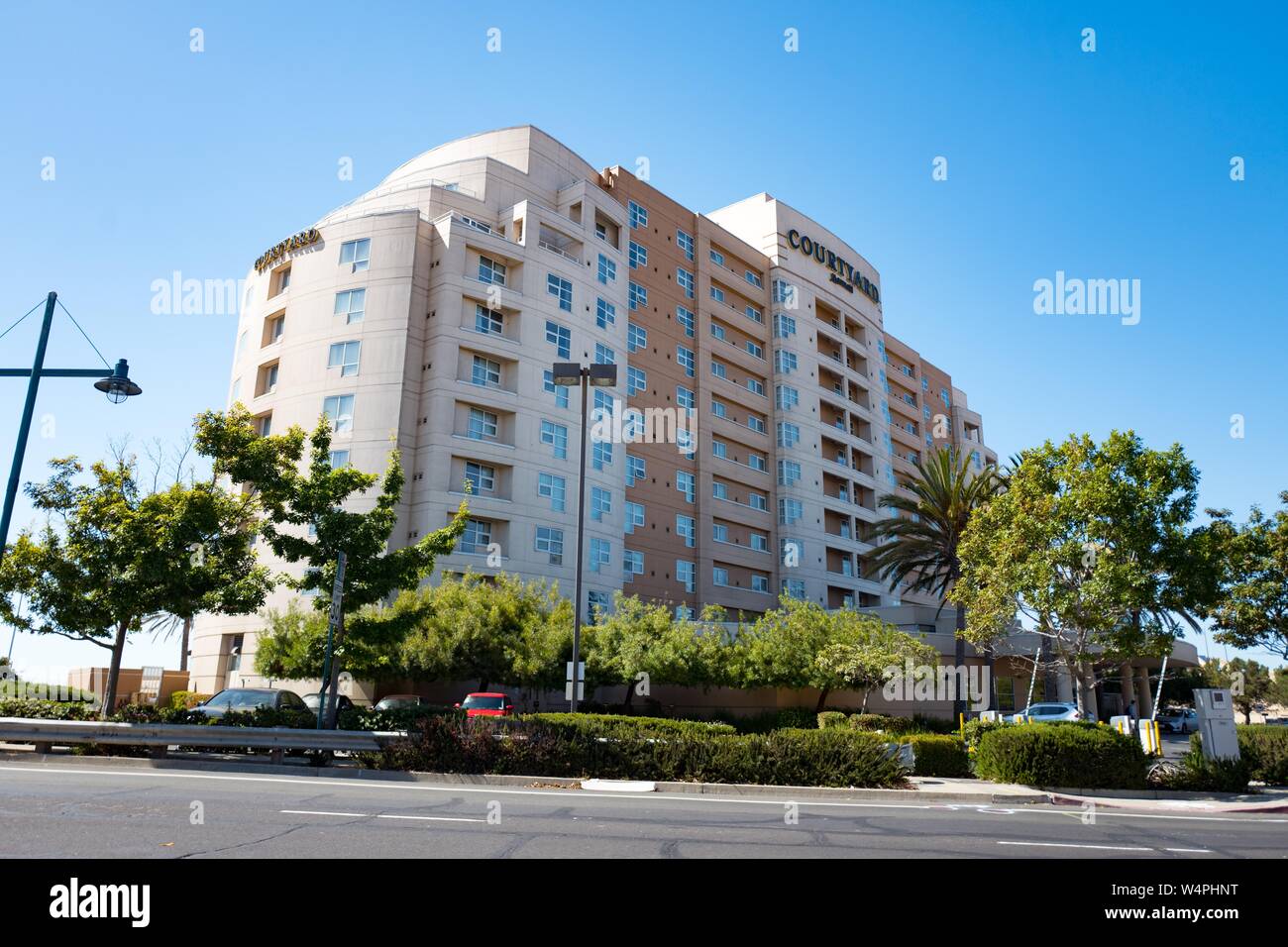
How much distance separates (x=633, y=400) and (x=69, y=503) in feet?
103

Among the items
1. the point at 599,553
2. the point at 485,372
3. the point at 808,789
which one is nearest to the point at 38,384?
the point at 808,789

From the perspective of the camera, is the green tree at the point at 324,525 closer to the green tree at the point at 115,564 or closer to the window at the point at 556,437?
the green tree at the point at 115,564

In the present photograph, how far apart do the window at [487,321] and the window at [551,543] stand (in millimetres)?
10103

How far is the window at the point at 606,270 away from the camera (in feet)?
160

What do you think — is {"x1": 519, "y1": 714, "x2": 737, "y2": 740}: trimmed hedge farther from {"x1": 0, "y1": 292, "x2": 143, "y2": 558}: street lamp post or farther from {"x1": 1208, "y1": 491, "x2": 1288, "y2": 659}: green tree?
{"x1": 1208, "y1": 491, "x2": 1288, "y2": 659}: green tree

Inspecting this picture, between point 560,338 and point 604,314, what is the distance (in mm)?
4478

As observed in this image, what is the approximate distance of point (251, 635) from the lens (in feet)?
128

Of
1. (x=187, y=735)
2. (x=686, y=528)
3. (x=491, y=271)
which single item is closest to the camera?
(x=187, y=735)

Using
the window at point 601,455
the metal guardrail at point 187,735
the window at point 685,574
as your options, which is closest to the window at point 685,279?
the window at point 601,455

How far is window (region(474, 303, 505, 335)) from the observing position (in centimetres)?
4234

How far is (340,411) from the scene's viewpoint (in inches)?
1563

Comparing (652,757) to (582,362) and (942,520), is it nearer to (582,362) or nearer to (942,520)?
(942,520)

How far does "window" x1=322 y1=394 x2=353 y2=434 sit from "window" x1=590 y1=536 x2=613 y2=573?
42.8ft
